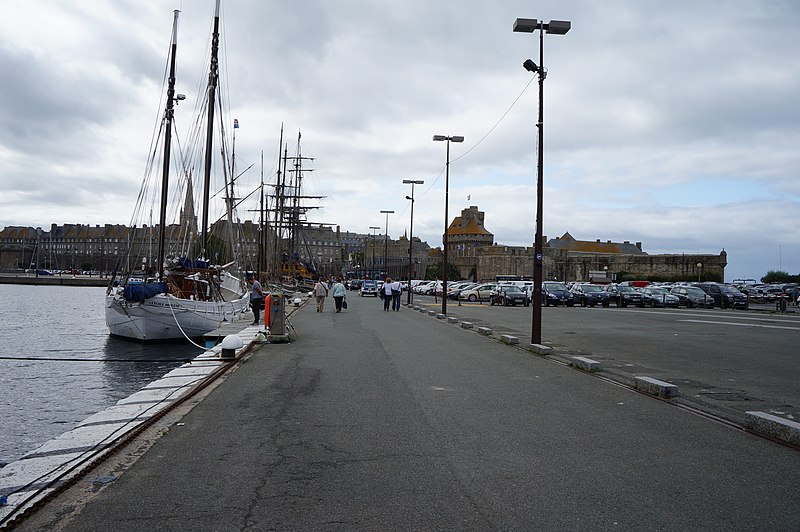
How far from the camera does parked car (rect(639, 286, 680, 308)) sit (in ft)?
165

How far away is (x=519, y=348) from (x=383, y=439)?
11.4 m

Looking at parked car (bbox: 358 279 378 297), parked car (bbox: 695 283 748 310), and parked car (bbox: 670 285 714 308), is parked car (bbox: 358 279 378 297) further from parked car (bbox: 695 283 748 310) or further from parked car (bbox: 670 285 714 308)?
parked car (bbox: 695 283 748 310)

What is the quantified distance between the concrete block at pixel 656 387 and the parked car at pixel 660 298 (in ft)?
138

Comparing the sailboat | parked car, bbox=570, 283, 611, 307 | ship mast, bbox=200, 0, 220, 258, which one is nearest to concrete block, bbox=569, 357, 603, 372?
the sailboat

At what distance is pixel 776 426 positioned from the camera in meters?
7.95

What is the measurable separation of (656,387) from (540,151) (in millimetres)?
9399

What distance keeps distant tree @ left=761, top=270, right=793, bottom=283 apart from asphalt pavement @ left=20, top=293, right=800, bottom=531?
109774 millimetres

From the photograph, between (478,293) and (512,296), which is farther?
(478,293)

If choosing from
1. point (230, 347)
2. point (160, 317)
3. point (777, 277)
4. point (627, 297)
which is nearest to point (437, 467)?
point (230, 347)

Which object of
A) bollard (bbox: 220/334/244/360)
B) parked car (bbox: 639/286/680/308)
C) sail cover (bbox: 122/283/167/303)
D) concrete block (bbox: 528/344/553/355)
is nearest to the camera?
bollard (bbox: 220/334/244/360)

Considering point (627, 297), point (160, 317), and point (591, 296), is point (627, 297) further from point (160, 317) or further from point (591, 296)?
point (160, 317)

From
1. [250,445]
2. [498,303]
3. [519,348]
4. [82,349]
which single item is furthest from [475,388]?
[498,303]

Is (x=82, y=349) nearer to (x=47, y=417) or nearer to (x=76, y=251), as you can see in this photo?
(x=47, y=417)

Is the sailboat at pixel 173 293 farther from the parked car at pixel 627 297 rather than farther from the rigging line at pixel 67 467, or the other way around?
the parked car at pixel 627 297
